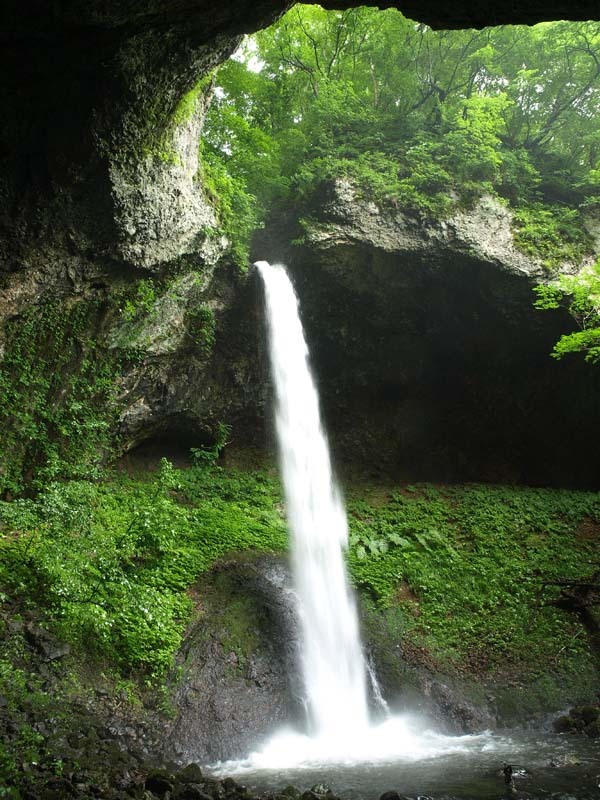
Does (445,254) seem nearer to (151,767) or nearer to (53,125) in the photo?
(53,125)

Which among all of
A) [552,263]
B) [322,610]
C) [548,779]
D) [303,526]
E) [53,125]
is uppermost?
[552,263]

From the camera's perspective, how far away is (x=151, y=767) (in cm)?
595

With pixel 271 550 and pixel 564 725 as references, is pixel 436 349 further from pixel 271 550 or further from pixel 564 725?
pixel 564 725

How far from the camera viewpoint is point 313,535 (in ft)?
37.5

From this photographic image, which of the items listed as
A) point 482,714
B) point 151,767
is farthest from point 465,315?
point 151,767

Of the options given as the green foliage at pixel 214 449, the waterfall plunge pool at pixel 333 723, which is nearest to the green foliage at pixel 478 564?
the waterfall plunge pool at pixel 333 723

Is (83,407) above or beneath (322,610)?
above

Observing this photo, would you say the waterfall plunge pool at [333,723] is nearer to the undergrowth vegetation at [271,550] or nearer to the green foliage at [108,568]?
the undergrowth vegetation at [271,550]

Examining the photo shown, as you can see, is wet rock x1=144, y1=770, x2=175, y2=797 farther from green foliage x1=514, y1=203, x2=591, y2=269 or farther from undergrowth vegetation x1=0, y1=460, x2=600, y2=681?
green foliage x1=514, y1=203, x2=591, y2=269

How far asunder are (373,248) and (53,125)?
7.55 m

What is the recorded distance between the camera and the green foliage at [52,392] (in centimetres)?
925

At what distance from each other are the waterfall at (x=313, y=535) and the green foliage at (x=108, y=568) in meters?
1.83

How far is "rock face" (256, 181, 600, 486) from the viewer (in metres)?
12.9

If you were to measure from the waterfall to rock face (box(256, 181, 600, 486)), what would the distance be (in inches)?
40.0
